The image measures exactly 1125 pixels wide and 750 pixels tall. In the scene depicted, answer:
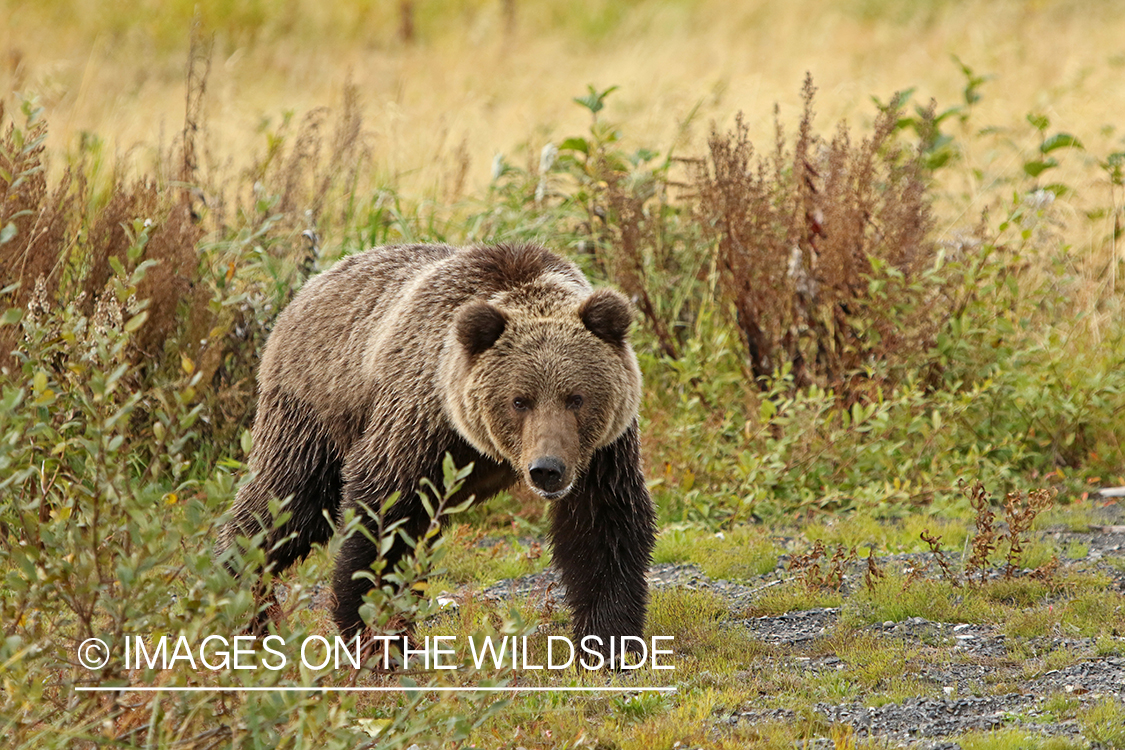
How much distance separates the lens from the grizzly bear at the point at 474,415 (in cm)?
425

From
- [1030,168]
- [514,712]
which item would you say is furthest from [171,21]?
[514,712]

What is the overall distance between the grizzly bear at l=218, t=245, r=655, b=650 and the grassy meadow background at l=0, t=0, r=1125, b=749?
1.27 ft

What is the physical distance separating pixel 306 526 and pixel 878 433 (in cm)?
355

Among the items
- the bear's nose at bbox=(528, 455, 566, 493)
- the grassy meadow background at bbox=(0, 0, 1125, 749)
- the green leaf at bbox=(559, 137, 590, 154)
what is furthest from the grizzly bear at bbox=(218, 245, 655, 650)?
the green leaf at bbox=(559, 137, 590, 154)

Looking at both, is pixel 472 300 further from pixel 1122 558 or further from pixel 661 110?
pixel 661 110

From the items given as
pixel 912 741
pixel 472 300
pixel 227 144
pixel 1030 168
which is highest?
pixel 227 144

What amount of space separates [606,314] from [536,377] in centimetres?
35

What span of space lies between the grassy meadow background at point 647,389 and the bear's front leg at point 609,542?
288 millimetres

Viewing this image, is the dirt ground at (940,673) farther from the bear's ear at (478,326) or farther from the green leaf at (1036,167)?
the green leaf at (1036,167)

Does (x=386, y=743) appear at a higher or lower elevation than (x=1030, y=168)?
lower

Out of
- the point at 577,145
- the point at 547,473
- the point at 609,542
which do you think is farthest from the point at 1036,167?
the point at 547,473

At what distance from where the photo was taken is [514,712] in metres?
3.61

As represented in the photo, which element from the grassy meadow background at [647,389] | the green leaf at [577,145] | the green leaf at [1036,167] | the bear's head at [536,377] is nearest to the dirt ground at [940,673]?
the grassy meadow background at [647,389]

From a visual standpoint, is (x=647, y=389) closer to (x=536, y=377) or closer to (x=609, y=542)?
(x=609, y=542)
